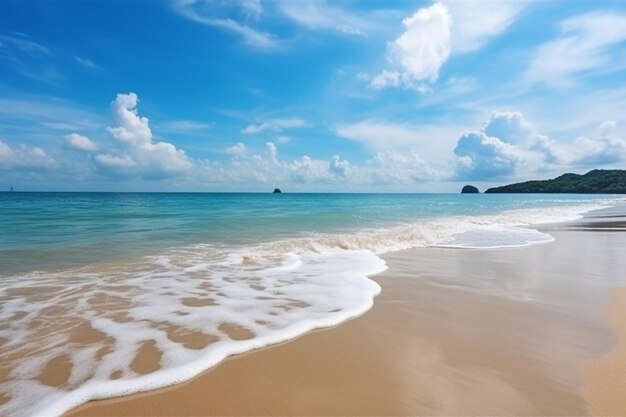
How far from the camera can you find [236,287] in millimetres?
6551

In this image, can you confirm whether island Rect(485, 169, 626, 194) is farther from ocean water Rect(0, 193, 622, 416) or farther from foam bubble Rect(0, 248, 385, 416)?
foam bubble Rect(0, 248, 385, 416)

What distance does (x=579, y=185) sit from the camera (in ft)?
412

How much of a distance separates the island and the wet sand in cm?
13693

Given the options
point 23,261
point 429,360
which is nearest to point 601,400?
point 429,360

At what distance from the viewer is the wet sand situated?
2830mm

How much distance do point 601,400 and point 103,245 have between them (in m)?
13.4

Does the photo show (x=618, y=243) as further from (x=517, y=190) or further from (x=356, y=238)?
(x=517, y=190)

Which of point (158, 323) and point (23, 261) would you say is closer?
point (158, 323)

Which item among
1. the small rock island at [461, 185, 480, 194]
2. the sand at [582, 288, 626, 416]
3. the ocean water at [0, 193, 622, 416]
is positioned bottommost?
the ocean water at [0, 193, 622, 416]

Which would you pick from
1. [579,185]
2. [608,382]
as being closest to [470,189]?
[579,185]

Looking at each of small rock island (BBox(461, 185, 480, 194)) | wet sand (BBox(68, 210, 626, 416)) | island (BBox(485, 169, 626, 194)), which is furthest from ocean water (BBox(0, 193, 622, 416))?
small rock island (BBox(461, 185, 480, 194))

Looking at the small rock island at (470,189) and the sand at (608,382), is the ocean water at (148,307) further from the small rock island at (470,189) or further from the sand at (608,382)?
the small rock island at (470,189)

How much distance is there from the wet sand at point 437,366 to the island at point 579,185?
13693cm

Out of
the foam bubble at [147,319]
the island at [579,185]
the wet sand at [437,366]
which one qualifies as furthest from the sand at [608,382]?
the island at [579,185]
